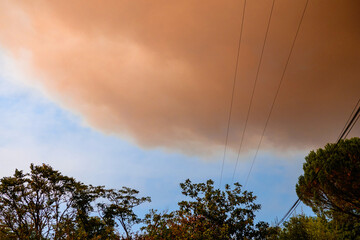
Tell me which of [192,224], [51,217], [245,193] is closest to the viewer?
[192,224]

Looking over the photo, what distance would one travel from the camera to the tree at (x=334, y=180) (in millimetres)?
28281

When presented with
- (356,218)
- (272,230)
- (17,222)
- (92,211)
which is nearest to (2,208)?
(17,222)

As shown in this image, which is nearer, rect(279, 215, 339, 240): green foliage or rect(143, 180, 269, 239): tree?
rect(143, 180, 269, 239): tree

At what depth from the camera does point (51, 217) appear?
90.5ft

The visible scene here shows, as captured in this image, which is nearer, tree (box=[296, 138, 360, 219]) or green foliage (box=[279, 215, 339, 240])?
tree (box=[296, 138, 360, 219])

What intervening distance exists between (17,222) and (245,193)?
2011 centimetres

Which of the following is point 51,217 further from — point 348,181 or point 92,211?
point 348,181

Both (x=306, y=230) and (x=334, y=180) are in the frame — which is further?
(x=306, y=230)

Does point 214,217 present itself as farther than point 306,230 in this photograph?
No

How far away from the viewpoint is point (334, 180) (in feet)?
96.3

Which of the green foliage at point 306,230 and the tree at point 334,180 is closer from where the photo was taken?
the tree at point 334,180

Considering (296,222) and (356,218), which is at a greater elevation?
(296,222)

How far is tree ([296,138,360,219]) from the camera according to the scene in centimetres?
2828

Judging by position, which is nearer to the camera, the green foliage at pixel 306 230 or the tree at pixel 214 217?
the tree at pixel 214 217
